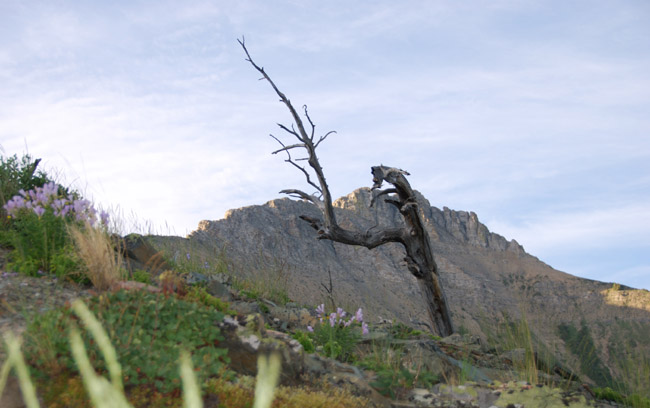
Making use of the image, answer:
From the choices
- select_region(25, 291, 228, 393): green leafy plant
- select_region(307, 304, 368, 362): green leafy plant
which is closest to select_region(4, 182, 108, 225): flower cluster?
select_region(25, 291, 228, 393): green leafy plant

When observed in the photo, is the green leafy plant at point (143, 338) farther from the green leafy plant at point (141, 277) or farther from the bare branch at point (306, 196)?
the bare branch at point (306, 196)

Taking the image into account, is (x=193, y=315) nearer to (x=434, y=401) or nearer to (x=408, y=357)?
(x=434, y=401)

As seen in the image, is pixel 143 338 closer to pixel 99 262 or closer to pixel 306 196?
pixel 99 262

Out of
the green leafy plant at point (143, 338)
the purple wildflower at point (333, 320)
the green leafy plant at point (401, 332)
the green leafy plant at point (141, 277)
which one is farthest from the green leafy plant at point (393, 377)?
the green leafy plant at point (141, 277)

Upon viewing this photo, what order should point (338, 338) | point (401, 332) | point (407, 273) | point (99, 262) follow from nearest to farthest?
→ point (99, 262)
point (338, 338)
point (401, 332)
point (407, 273)

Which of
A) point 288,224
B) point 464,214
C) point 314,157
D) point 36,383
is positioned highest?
point 464,214

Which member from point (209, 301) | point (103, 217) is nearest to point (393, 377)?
point (209, 301)

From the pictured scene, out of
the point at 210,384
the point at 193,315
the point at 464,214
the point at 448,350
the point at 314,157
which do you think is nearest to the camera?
the point at 210,384

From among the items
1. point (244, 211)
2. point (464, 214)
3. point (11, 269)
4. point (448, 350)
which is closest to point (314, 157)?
point (448, 350)

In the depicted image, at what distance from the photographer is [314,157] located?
13.8m

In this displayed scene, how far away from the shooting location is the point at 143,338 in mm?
5160

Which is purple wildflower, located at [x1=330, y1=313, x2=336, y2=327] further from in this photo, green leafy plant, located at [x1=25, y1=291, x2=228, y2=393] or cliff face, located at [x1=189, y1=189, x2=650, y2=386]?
cliff face, located at [x1=189, y1=189, x2=650, y2=386]

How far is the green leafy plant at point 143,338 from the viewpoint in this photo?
4797 millimetres

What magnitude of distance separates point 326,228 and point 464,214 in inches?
3796
